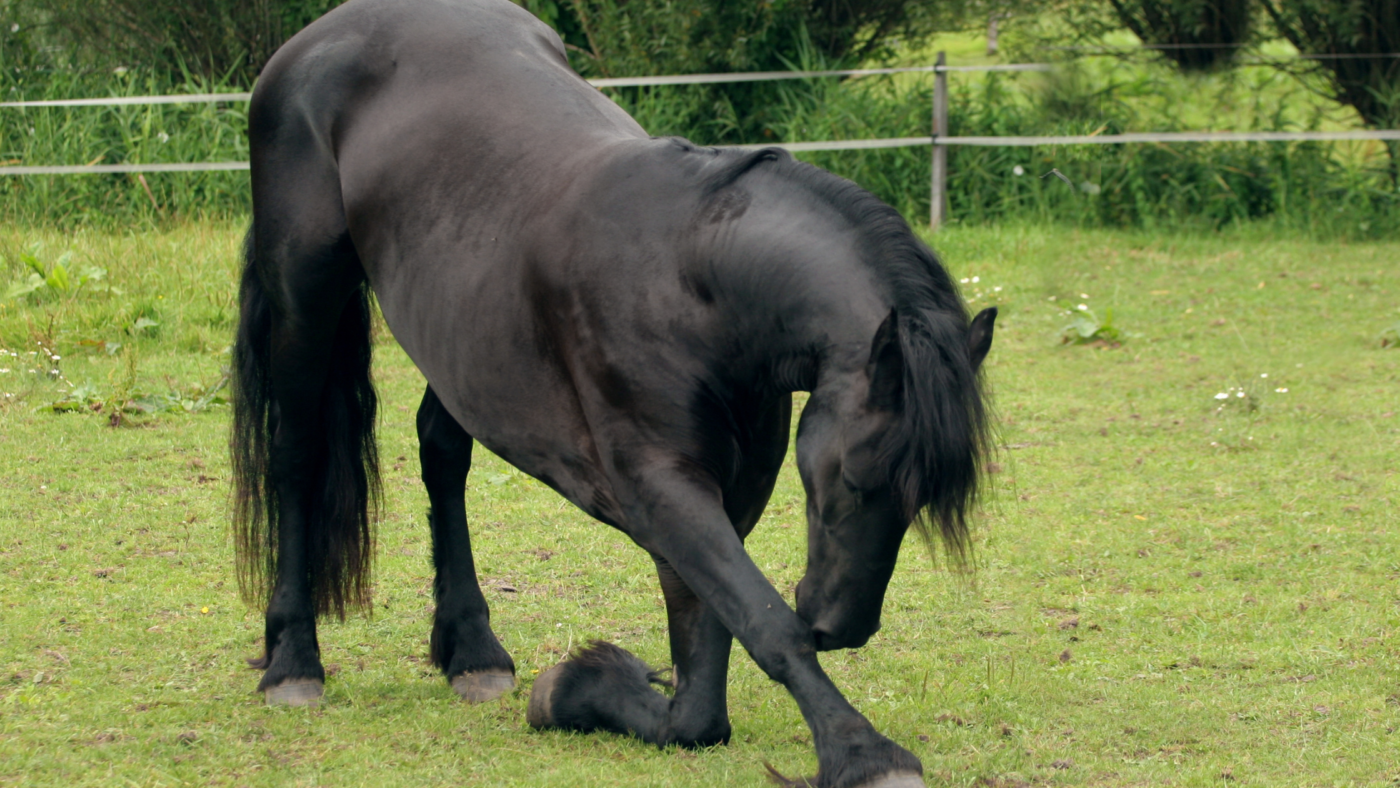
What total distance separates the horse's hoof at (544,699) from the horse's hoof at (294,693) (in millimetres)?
638

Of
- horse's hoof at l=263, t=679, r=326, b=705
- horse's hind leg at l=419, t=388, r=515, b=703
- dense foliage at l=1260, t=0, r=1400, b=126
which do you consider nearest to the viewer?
horse's hoof at l=263, t=679, r=326, b=705

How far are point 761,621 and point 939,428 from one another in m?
0.57

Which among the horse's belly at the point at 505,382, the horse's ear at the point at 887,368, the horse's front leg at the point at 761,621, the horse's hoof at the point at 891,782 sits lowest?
the horse's hoof at the point at 891,782

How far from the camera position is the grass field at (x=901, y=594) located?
3084mm

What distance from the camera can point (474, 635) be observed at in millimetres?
3652

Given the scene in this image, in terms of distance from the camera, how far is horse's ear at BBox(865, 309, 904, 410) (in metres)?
2.40

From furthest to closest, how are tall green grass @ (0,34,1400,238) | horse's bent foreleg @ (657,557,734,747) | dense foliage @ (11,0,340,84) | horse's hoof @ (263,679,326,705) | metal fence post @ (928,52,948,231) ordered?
dense foliage @ (11,0,340,84) < metal fence post @ (928,52,948,231) < tall green grass @ (0,34,1400,238) < horse's hoof @ (263,679,326,705) < horse's bent foreleg @ (657,557,734,747)

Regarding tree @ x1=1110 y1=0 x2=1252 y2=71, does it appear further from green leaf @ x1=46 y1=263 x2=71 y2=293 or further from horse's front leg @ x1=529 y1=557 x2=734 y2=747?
horse's front leg @ x1=529 y1=557 x2=734 y2=747

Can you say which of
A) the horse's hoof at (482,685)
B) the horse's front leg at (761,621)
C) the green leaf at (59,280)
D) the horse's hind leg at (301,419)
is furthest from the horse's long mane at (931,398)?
the green leaf at (59,280)

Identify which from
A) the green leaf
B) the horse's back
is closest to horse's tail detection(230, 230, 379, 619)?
the horse's back

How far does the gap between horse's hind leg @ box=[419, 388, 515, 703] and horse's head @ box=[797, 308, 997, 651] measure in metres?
1.24

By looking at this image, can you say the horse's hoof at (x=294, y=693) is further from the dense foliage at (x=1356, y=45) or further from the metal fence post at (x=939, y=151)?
the dense foliage at (x=1356, y=45)

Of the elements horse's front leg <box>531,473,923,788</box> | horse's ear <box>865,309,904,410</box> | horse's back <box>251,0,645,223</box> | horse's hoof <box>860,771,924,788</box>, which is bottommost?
horse's hoof <box>860,771,924,788</box>

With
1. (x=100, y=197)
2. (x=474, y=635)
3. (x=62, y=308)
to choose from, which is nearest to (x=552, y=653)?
(x=474, y=635)
